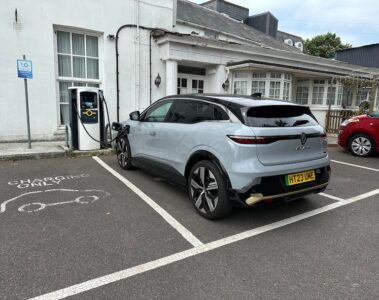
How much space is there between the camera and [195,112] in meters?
4.09

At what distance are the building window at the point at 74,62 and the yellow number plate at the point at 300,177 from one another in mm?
7869

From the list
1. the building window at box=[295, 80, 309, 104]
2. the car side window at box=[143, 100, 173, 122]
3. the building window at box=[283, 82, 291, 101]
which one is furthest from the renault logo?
the building window at box=[295, 80, 309, 104]

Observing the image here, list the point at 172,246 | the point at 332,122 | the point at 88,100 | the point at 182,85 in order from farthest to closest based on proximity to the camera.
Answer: the point at 332,122 → the point at 182,85 → the point at 88,100 → the point at 172,246

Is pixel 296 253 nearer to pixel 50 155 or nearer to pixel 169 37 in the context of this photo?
pixel 50 155

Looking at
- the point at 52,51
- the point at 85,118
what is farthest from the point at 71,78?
the point at 85,118

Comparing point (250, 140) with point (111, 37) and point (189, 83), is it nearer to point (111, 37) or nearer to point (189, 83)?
point (111, 37)

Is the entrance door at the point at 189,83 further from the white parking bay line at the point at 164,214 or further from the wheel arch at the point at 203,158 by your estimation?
the wheel arch at the point at 203,158

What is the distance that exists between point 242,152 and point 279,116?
2.62 feet

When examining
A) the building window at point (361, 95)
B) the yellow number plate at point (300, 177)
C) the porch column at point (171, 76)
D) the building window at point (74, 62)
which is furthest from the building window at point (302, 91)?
the yellow number plate at point (300, 177)

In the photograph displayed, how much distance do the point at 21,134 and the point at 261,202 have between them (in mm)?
7836

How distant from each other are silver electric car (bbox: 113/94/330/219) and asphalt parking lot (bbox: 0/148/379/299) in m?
0.44

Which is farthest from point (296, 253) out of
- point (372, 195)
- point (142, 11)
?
point (142, 11)

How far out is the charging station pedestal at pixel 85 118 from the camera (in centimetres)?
736

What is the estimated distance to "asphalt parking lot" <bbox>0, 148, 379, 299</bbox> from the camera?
2369mm
